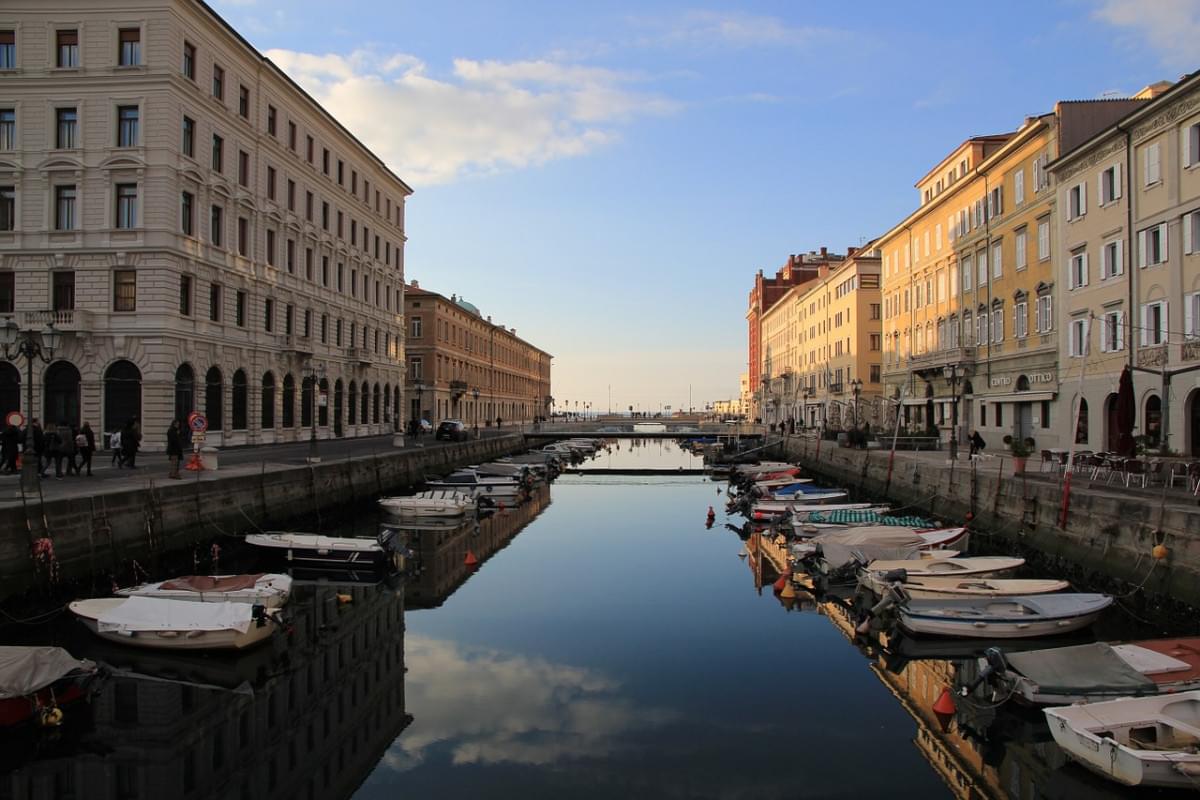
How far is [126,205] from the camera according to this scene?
34.9 m

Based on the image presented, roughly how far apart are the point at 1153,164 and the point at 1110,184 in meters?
2.93

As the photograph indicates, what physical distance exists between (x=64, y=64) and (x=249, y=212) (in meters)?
10.0

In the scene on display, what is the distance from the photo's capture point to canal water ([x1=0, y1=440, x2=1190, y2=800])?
10109 mm

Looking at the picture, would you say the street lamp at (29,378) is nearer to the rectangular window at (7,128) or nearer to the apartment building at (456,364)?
the rectangular window at (7,128)

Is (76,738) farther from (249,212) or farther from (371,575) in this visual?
(249,212)

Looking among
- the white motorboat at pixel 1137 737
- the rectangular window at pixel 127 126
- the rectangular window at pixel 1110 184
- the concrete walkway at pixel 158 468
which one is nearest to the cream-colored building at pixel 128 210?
the rectangular window at pixel 127 126

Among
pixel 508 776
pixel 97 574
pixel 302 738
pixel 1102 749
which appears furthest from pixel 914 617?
pixel 97 574

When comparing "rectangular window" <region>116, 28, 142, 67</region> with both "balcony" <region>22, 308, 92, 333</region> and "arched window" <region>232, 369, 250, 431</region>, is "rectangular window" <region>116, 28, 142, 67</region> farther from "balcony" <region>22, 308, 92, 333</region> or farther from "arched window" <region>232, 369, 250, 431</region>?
"arched window" <region>232, 369, 250, 431</region>

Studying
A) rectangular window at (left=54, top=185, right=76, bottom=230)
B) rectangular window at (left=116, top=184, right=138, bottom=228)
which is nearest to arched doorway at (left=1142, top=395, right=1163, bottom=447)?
rectangular window at (left=116, top=184, right=138, bottom=228)

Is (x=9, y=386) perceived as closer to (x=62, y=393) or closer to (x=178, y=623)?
(x=62, y=393)

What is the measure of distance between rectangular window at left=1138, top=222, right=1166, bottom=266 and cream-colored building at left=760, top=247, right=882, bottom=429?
76.1 feet

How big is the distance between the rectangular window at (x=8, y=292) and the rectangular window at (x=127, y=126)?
730cm

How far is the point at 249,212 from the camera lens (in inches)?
1674

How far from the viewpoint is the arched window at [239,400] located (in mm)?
40625
